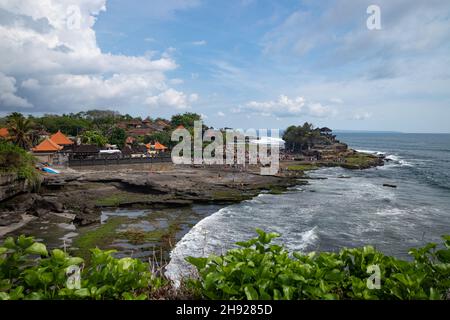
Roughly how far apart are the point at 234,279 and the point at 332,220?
2477 centimetres

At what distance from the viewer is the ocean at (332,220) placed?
19891 mm

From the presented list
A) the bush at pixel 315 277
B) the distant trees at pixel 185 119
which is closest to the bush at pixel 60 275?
the bush at pixel 315 277

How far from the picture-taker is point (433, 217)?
92.8ft

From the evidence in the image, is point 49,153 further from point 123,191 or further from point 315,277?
point 315,277

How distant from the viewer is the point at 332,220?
86.4ft

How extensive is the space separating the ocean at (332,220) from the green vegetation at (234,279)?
800cm

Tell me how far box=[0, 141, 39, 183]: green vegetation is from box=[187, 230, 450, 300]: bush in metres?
27.0

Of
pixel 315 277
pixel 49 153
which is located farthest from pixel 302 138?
pixel 315 277

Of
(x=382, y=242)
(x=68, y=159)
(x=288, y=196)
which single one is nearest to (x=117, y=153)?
(x=68, y=159)

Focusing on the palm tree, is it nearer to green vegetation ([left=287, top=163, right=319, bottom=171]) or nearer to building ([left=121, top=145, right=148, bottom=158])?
building ([left=121, top=145, right=148, bottom=158])

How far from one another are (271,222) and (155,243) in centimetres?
965

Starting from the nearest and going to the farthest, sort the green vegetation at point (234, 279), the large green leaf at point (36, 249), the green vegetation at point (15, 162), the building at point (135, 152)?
the green vegetation at point (234, 279), the large green leaf at point (36, 249), the green vegetation at point (15, 162), the building at point (135, 152)

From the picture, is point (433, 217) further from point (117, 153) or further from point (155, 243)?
point (117, 153)

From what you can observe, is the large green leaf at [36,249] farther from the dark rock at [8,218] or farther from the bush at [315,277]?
the dark rock at [8,218]
